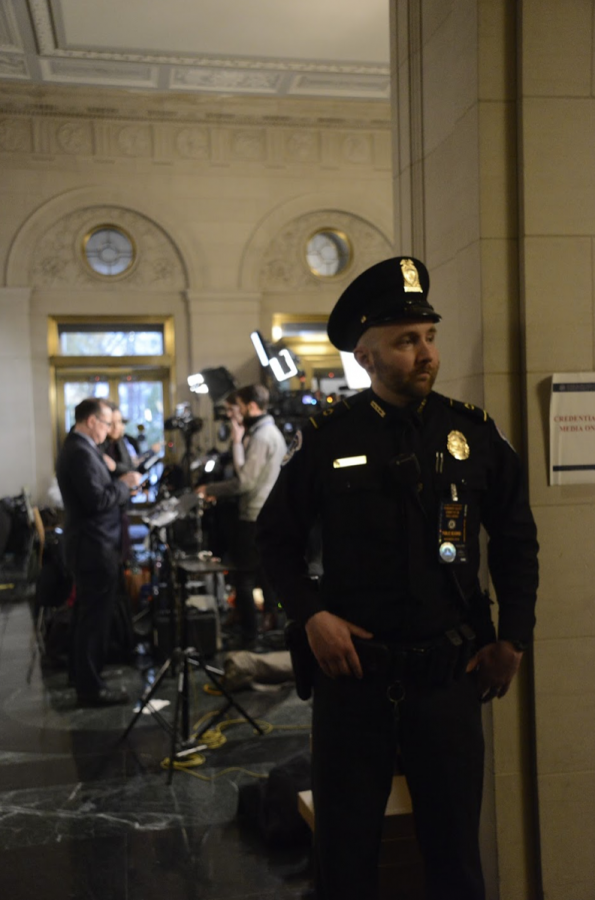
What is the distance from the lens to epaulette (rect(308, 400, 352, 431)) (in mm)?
2055

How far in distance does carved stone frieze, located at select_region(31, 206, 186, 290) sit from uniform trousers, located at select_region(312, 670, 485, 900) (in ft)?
31.2

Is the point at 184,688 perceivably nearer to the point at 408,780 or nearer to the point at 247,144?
the point at 408,780

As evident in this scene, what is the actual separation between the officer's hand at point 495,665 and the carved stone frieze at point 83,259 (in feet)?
31.1

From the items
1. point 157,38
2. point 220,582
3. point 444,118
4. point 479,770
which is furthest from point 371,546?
point 157,38

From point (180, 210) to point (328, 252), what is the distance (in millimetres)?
2089

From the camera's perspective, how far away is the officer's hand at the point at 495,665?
6.38 ft

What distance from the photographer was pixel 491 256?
93.1 inches

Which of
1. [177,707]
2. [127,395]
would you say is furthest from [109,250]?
[177,707]

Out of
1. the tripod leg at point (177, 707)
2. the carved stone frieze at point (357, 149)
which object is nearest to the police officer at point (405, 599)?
the tripod leg at point (177, 707)

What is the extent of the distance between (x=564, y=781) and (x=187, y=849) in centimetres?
149

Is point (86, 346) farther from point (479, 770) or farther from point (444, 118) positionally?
point (479, 770)

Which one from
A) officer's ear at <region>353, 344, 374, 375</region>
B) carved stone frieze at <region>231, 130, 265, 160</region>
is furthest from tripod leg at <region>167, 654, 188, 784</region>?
carved stone frieze at <region>231, 130, 265, 160</region>

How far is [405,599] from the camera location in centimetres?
190

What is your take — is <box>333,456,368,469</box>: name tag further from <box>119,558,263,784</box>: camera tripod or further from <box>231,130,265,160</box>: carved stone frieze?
<box>231,130,265,160</box>: carved stone frieze
